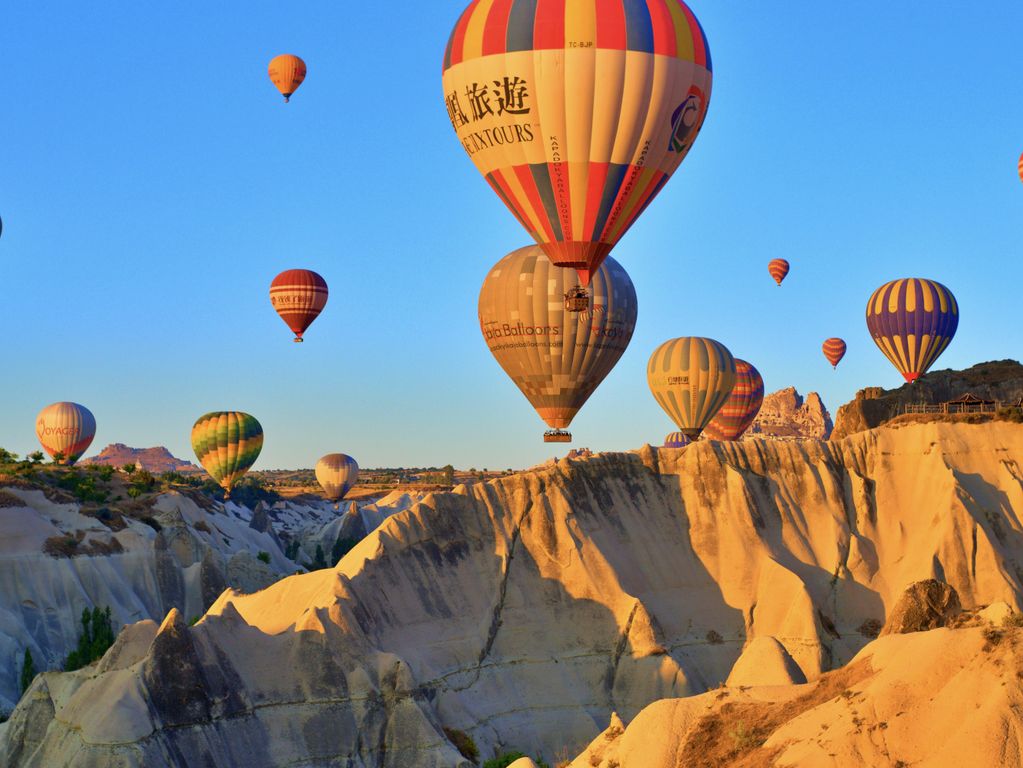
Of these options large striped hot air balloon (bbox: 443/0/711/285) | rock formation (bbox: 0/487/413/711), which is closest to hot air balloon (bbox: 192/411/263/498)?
rock formation (bbox: 0/487/413/711)

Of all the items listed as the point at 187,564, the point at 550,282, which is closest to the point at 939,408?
the point at 550,282

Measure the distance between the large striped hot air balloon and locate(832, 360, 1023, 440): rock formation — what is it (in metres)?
35.9

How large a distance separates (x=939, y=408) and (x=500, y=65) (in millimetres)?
43763

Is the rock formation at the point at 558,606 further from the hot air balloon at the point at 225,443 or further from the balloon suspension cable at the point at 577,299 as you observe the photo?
the hot air balloon at the point at 225,443

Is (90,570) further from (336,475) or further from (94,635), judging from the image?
(336,475)

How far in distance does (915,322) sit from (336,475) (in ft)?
250

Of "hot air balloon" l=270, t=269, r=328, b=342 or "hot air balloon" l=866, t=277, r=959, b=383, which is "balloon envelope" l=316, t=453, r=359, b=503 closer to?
"hot air balloon" l=270, t=269, r=328, b=342

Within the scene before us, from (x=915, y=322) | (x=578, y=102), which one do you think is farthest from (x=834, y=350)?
(x=578, y=102)

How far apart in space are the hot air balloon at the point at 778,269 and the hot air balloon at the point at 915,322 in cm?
2684

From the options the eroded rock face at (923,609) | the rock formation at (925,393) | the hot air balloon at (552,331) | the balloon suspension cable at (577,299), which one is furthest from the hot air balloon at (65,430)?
the eroded rock face at (923,609)

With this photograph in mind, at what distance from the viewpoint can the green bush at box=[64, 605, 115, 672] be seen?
65.5 metres

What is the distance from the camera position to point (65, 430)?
395ft

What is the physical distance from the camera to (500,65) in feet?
155

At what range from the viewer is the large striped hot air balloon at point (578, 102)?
46594mm
